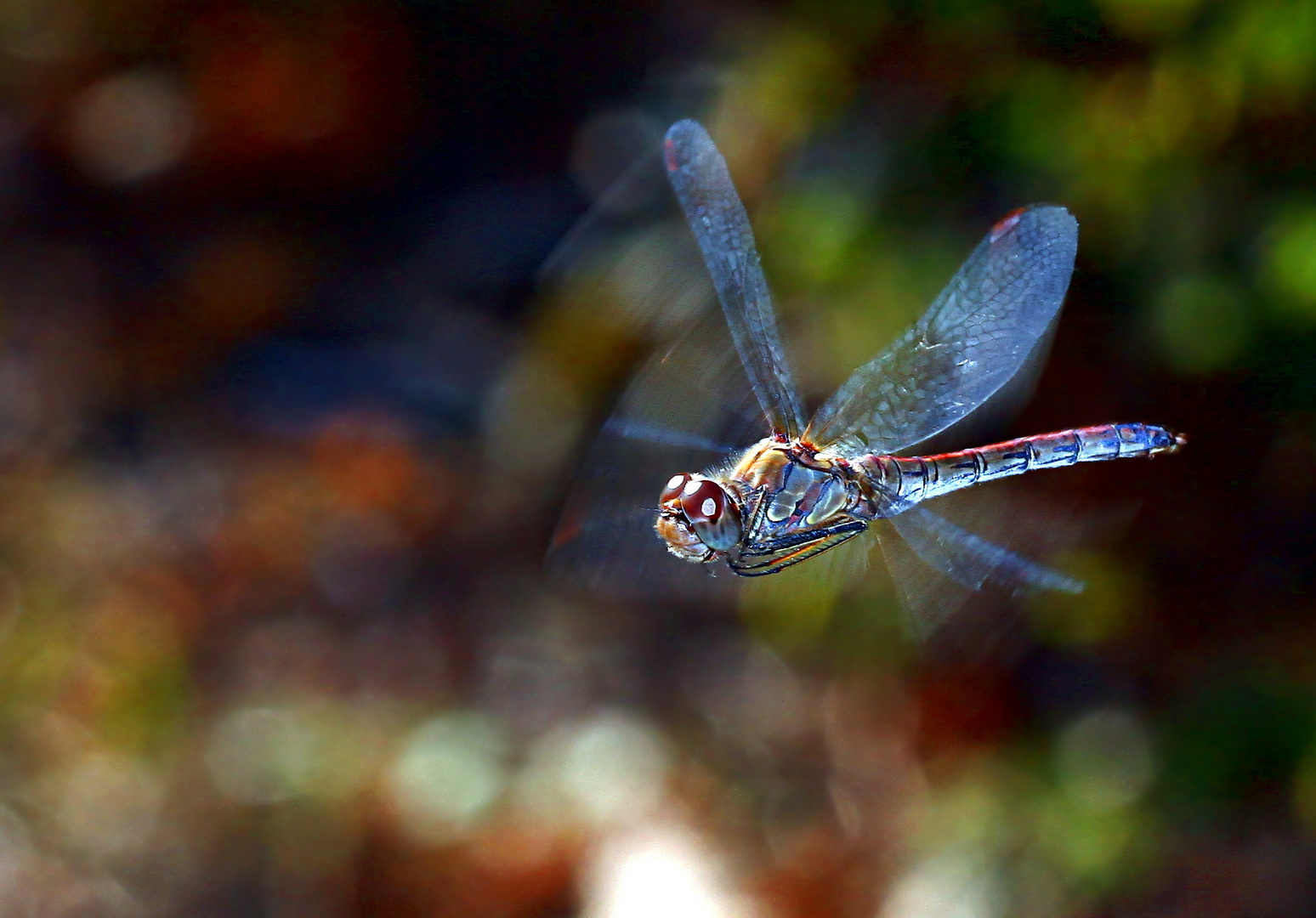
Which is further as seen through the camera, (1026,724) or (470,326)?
(470,326)

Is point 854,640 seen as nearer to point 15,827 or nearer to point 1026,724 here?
point 1026,724

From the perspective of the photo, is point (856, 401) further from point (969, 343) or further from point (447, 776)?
point (447, 776)

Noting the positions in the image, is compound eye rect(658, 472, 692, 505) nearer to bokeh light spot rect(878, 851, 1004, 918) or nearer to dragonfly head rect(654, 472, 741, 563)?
dragonfly head rect(654, 472, 741, 563)

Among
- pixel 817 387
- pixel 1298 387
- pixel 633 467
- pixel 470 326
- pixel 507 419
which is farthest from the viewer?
pixel 470 326

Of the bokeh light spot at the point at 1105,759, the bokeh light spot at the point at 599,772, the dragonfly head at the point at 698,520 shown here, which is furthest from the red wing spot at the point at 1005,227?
the bokeh light spot at the point at 599,772

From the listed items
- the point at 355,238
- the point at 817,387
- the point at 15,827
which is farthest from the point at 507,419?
the point at 15,827

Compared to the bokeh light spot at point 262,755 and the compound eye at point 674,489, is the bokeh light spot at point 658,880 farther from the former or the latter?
the compound eye at point 674,489

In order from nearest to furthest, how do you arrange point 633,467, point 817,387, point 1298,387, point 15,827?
point 633,467 → point 817,387 → point 1298,387 → point 15,827

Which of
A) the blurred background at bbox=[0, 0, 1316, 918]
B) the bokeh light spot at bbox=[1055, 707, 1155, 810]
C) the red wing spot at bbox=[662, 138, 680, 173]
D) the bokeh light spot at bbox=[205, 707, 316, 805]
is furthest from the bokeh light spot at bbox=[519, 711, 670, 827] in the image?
the red wing spot at bbox=[662, 138, 680, 173]
